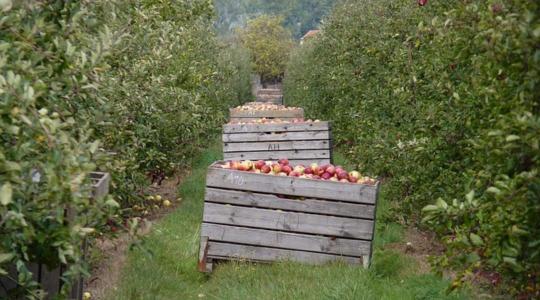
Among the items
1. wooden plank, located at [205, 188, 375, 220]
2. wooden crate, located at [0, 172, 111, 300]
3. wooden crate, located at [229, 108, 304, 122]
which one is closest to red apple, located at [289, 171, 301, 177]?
wooden plank, located at [205, 188, 375, 220]

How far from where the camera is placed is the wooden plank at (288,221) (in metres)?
6.98

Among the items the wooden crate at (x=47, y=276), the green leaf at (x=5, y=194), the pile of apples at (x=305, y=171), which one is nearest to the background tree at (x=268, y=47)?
the pile of apples at (x=305, y=171)

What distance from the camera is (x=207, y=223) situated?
7332 mm

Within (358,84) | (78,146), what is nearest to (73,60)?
(78,146)

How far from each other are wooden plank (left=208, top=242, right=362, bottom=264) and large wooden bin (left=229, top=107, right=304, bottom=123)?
368 inches

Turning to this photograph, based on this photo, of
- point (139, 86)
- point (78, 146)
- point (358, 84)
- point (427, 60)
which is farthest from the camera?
point (358, 84)

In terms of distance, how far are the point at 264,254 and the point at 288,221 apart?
1.25 feet

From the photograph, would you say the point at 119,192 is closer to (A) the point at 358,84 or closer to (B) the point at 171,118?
(B) the point at 171,118

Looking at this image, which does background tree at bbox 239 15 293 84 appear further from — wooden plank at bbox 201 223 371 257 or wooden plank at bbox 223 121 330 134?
wooden plank at bbox 201 223 371 257

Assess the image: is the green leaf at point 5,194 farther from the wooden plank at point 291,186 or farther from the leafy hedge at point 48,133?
the wooden plank at point 291,186

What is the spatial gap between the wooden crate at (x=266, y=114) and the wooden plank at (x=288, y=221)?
30.7 ft

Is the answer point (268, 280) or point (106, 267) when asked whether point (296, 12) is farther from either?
point (268, 280)

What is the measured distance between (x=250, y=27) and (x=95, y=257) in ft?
206

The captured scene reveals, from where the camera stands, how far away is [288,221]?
23.5ft
